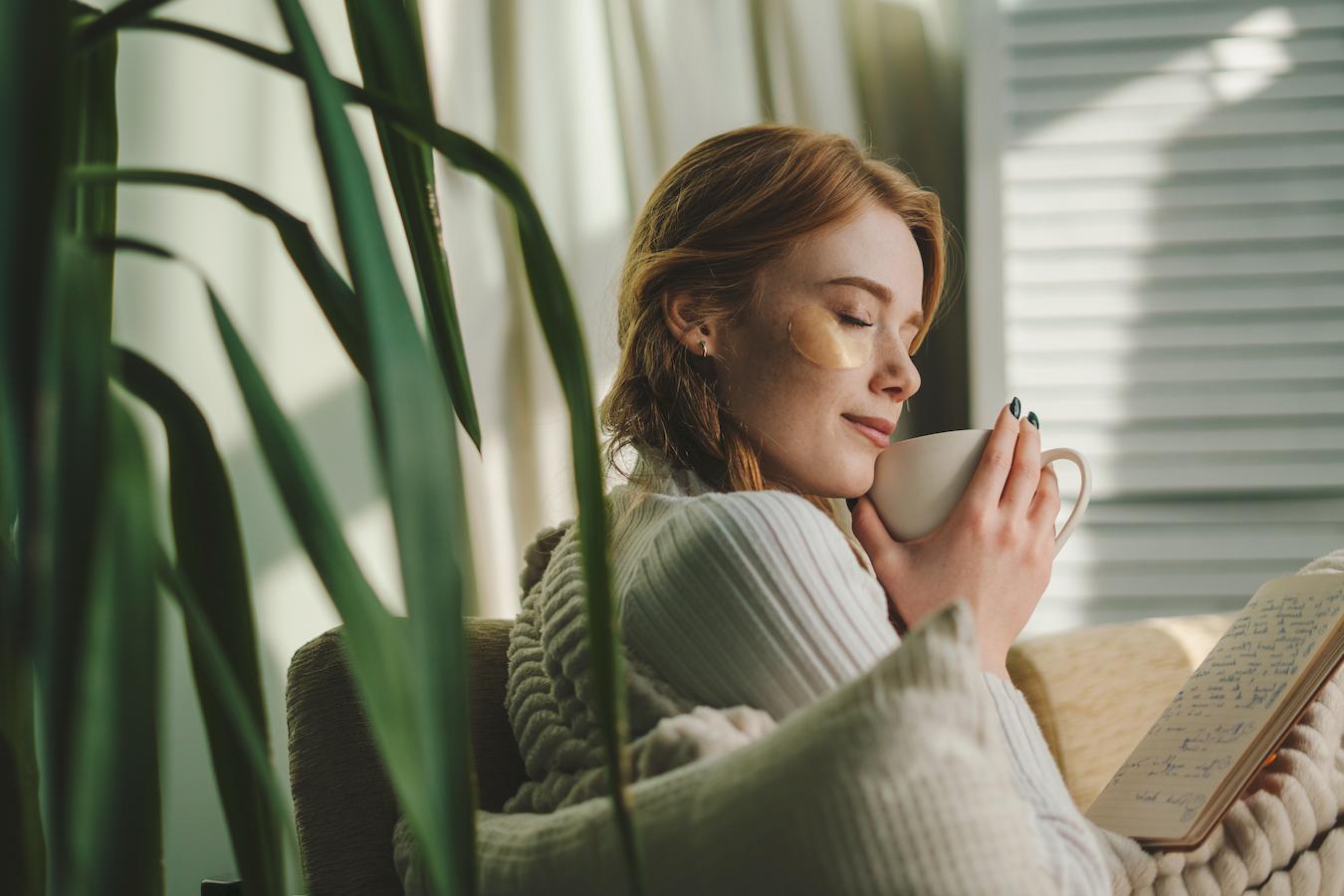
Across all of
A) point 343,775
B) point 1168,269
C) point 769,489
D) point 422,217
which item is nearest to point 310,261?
point 422,217

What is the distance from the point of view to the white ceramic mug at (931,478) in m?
1.03

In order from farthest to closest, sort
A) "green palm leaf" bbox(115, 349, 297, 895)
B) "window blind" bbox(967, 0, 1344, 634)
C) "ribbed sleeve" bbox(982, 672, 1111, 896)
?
"window blind" bbox(967, 0, 1344, 634) → "ribbed sleeve" bbox(982, 672, 1111, 896) → "green palm leaf" bbox(115, 349, 297, 895)

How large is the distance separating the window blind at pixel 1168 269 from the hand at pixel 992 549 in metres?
1.01

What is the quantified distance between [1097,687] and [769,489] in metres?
0.47

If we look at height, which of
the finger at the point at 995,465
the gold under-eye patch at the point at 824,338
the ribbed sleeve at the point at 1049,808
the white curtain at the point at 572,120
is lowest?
the ribbed sleeve at the point at 1049,808

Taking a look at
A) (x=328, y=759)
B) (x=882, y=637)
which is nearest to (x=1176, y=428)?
(x=882, y=637)

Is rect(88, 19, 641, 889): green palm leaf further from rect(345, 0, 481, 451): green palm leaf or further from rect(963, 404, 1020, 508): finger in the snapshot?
rect(963, 404, 1020, 508): finger

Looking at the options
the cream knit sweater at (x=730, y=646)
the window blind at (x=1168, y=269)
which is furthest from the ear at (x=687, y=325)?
the window blind at (x=1168, y=269)

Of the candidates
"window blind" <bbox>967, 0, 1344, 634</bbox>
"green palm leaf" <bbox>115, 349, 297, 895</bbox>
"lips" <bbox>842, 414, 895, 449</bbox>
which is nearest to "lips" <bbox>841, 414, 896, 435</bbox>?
"lips" <bbox>842, 414, 895, 449</bbox>

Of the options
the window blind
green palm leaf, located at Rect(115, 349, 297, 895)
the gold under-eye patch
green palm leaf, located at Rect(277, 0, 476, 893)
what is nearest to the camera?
green palm leaf, located at Rect(277, 0, 476, 893)

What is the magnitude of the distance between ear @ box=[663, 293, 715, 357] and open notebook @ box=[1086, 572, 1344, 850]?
0.52 metres

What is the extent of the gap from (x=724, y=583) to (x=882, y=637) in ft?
0.36

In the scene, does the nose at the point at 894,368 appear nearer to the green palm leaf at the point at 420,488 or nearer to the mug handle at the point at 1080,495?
the mug handle at the point at 1080,495

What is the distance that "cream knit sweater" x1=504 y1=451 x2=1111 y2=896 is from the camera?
26.9 inches
